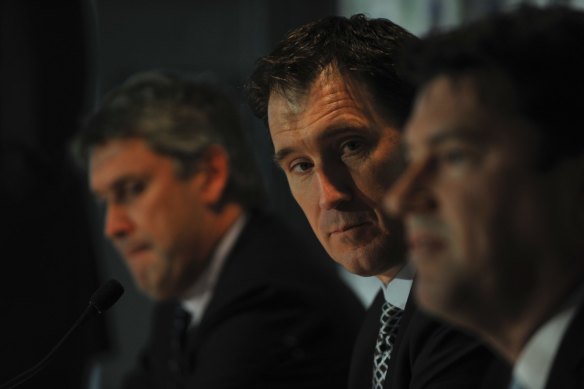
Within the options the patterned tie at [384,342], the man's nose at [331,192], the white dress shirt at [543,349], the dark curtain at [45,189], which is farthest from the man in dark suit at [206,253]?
the white dress shirt at [543,349]

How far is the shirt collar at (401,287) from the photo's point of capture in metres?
1.64

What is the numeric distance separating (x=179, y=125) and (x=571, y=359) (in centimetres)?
169

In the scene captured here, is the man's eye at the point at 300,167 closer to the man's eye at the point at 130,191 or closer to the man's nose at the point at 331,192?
the man's nose at the point at 331,192

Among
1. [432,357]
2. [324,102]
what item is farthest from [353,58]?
[432,357]

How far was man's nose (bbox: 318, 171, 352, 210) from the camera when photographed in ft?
5.30

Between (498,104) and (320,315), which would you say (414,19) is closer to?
(320,315)

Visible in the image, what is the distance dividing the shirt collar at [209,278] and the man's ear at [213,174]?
83 mm

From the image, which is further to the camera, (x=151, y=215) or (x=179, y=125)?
(x=179, y=125)

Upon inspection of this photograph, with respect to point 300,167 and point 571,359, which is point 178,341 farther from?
point 571,359

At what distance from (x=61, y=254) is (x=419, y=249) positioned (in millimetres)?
2069

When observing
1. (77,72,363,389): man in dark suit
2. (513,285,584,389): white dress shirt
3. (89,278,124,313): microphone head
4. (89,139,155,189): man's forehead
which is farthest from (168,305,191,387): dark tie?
(513,285,584,389): white dress shirt

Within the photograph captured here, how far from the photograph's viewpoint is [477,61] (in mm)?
1090

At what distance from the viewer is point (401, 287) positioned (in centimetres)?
165

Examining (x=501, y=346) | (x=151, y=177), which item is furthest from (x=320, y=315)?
(x=501, y=346)
